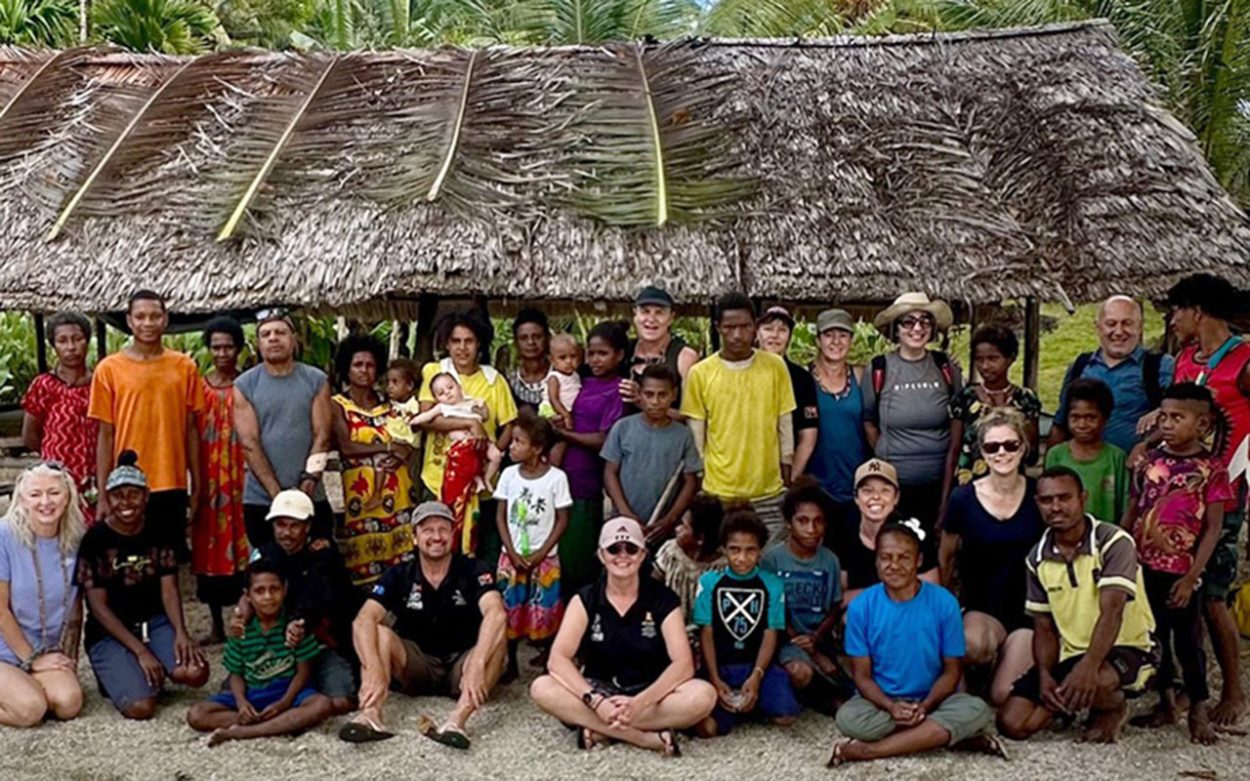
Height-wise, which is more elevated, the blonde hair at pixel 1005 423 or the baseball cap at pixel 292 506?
the blonde hair at pixel 1005 423

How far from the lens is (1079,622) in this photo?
4922 millimetres

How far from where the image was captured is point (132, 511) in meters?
5.35

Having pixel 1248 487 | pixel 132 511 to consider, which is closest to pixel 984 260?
pixel 1248 487

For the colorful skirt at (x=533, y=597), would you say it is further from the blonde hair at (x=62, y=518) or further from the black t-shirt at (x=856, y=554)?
the blonde hair at (x=62, y=518)

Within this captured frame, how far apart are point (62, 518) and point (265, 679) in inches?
48.3

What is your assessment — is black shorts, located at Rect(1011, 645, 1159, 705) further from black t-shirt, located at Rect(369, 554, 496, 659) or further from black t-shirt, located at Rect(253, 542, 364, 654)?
black t-shirt, located at Rect(253, 542, 364, 654)

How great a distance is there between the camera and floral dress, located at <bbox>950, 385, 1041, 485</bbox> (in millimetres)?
5555

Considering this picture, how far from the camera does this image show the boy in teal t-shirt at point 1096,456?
5.28 m

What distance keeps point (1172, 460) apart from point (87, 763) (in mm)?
4628

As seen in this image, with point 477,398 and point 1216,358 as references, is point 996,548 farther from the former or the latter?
point 477,398

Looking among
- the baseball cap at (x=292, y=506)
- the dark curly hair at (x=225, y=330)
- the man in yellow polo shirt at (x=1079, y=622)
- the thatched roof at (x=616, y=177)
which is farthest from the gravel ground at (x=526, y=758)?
the thatched roof at (x=616, y=177)

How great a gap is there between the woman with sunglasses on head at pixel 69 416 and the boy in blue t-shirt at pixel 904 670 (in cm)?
383

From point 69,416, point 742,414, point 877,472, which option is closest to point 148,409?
point 69,416

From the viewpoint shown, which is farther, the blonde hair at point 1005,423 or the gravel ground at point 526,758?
the blonde hair at point 1005,423
